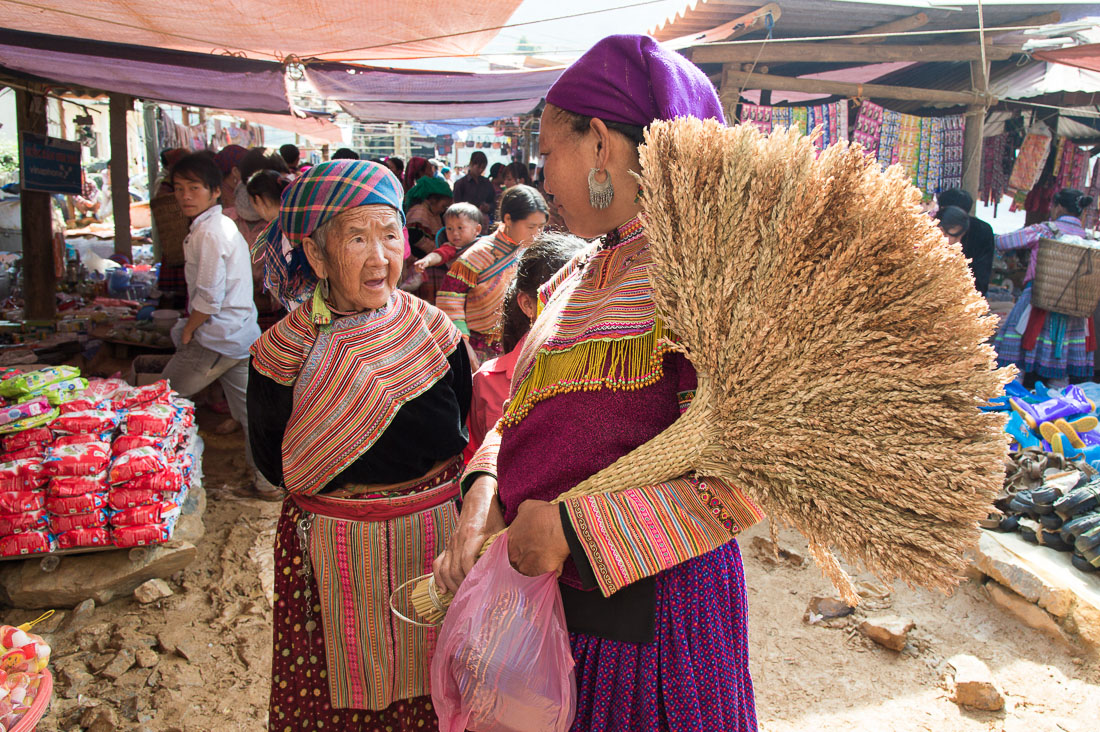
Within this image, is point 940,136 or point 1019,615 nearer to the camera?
point 1019,615

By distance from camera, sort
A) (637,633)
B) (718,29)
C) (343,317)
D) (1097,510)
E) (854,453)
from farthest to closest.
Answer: (718,29)
(1097,510)
(343,317)
(637,633)
(854,453)

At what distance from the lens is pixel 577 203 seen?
52.8 inches

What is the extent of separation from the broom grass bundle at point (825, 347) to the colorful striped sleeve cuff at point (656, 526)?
37 mm

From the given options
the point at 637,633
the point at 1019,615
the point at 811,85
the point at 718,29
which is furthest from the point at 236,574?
the point at 811,85

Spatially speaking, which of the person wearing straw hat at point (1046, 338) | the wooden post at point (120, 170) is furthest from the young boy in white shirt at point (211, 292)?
the person wearing straw hat at point (1046, 338)

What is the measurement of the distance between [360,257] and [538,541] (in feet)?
3.95

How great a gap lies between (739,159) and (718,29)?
5.94 meters

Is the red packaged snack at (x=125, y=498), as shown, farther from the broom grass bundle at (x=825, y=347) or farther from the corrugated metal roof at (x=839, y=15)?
the corrugated metal roof at (x=839, y=15)

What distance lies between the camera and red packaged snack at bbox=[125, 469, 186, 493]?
356 centimetres

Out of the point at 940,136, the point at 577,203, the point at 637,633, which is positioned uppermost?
the point at 940,136

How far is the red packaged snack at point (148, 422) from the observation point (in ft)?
12.0

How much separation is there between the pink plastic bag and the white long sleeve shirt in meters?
4.02

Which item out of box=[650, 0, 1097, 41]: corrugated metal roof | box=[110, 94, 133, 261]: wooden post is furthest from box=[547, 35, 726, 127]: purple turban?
box=[110, 94, 133, 261]: wooden post

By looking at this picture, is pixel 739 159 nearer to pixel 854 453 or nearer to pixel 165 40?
pixel 854 453
